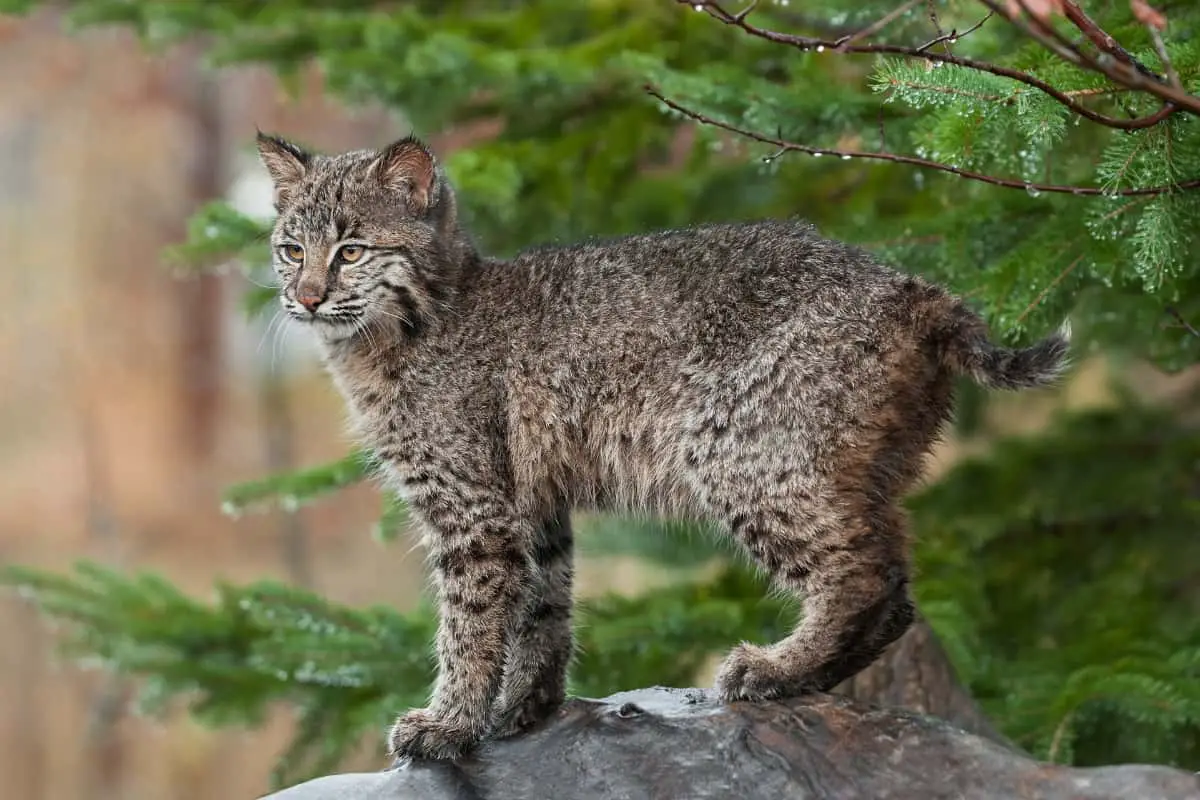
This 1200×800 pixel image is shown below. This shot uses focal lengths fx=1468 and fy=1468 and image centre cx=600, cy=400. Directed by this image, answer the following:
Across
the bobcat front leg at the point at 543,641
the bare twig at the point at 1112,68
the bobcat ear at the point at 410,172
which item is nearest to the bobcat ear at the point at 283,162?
the bobcat ear at the point at 410,172

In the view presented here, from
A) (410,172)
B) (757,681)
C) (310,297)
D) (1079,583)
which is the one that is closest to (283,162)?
(410,172)

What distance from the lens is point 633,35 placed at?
6.54 meters

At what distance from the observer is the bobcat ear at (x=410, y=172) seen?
198 inches

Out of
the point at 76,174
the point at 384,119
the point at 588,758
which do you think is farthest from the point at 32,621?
the point at 588,758

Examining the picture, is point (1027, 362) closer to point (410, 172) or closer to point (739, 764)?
point (739, 764)

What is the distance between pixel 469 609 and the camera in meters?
4.63

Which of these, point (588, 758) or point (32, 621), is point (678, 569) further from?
point (32, 621)

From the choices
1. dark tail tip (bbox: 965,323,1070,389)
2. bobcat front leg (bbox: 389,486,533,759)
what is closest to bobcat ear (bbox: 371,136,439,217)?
bobcat front leg (bbox: 389,486,533,759)

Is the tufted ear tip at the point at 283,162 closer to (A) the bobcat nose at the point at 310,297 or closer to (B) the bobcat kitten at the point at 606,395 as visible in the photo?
(B) the bobcat kitten at the point at 606,395

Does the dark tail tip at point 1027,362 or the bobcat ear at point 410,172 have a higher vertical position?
the bobcat ear at point 410,172

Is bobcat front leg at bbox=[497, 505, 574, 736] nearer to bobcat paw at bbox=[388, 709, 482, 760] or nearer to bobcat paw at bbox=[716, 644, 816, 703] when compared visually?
bobcat paw at bbox=[388, 709, 482, 760]

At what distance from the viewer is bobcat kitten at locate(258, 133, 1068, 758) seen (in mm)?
4328

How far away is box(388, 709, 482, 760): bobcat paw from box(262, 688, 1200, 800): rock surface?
73 millimetres

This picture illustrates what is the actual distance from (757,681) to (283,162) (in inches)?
98.6
